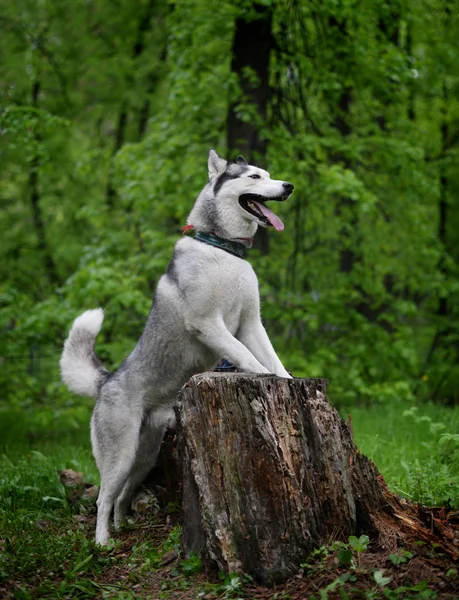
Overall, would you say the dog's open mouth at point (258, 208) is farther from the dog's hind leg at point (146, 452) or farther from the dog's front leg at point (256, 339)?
the dog's hind leg at point (146, 452)

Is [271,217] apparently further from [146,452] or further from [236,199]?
[146,452]

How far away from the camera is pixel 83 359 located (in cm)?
480

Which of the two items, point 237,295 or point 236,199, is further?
point 236,199

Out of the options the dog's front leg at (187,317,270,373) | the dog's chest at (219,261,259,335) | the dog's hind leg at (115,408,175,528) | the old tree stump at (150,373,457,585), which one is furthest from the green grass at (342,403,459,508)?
the dog's hind leg at (115,408,175,528)

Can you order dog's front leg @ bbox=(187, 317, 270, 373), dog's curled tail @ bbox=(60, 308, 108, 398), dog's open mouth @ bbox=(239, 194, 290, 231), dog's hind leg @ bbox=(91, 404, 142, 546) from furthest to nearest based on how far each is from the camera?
dog's curled tail @ bbox=(60, 308, 108, 398)
dog's hind leg @ bbox=(91, 404, 142, 546)
dog's open mouth @ bbox=(239, 194, 290, 231)
dog's front leg @ bbox=(187, 317, 270, 373)

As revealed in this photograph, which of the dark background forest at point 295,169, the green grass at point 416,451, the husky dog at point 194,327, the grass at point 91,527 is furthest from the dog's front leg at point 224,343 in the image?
the dark background forest at point 295,169

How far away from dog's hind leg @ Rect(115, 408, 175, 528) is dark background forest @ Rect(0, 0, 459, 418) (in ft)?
10.5

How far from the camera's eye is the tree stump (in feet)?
10.9

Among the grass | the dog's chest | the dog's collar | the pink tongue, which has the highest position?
the pink tongue

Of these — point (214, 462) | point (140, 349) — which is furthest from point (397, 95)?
point (214, 462)

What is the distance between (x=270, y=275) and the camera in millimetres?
9141

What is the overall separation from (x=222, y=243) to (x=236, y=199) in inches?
12.5

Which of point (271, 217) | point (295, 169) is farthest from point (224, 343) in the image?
point (295, 169)

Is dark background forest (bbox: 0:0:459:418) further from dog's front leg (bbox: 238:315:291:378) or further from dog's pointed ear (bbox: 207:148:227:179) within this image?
dog's front leg (bbox: 238:315:291:378)
